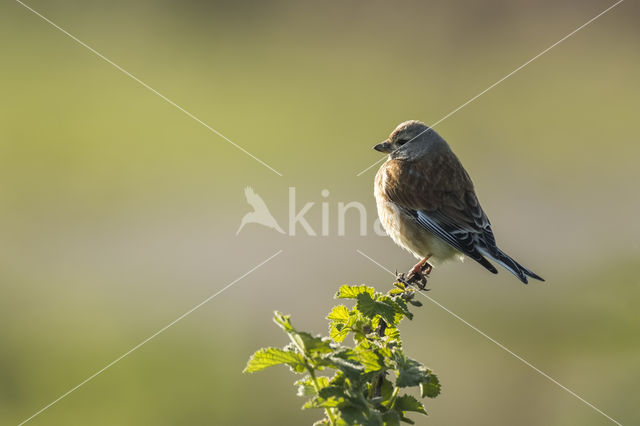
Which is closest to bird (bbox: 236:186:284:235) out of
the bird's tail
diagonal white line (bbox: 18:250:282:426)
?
diagonal white line (bbox: 18:250:282:426)

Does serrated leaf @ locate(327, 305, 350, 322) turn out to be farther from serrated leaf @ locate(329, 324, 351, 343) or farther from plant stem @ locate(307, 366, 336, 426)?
plant stem @ locate(307, 366, 336, 426)

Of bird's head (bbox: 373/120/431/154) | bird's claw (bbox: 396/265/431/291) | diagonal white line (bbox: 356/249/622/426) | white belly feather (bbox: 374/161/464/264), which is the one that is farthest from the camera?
diagonal white line (bbox: 356/249/622/426)

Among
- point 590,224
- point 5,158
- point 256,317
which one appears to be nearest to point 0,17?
point 5,158

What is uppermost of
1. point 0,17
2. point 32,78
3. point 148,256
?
point 0,17

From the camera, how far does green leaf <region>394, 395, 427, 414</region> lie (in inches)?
51.6

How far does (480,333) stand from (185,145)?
701 cm

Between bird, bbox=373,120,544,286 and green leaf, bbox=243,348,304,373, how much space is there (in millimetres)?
2822

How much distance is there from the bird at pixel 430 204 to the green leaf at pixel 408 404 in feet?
9.12

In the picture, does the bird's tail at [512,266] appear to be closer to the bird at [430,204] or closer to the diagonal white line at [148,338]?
the bird at [430,204]

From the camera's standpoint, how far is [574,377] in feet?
18.8

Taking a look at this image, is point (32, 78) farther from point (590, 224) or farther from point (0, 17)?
point (590, 224)

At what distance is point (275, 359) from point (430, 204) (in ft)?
10.6

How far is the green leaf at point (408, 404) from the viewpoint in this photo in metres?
1.31

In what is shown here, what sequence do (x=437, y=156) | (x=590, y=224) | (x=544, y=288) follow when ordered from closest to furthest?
(x=437, y=156) → (x=544, y=288) → (x=590, y=224)
